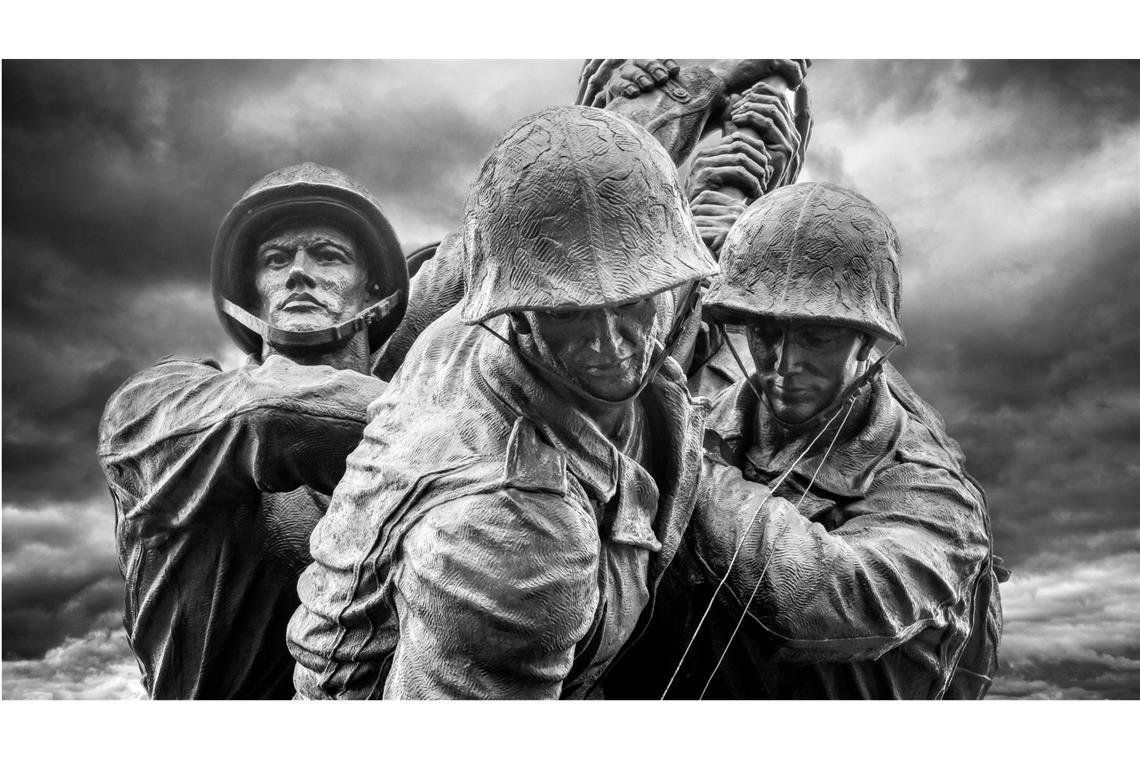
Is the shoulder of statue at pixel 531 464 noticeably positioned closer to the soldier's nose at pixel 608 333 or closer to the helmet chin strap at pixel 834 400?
the soldier's nose at pixel 608 333

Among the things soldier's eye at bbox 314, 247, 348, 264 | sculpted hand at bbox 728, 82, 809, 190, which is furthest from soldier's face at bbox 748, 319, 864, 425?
sculpted hand at bbox 728, 82, 809, 190

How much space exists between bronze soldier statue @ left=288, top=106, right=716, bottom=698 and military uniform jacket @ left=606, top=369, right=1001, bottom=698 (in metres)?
0.29

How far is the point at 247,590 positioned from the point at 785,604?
1.94m

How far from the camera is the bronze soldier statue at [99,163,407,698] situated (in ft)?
20.4

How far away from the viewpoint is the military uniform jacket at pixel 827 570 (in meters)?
5.66

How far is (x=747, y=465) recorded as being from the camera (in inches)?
242

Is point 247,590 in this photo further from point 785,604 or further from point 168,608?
point 785,604

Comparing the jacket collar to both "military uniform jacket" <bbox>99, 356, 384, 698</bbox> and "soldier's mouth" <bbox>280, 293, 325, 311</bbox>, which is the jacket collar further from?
"soldier's mouth" <bbox>280, 293, 325, 311</bbox>

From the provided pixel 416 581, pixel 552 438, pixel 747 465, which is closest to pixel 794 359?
pixel 747 465

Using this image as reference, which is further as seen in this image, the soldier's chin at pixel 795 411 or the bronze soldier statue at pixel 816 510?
the soldier's chin at pixel 795 411

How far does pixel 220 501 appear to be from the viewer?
21.0 feet

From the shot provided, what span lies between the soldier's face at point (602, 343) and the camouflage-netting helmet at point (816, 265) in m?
0.80

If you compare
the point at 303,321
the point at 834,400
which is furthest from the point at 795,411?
the point at 303,321

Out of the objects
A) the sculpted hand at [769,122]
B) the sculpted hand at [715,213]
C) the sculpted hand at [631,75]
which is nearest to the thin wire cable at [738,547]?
the sculpted hand at [715,213]
